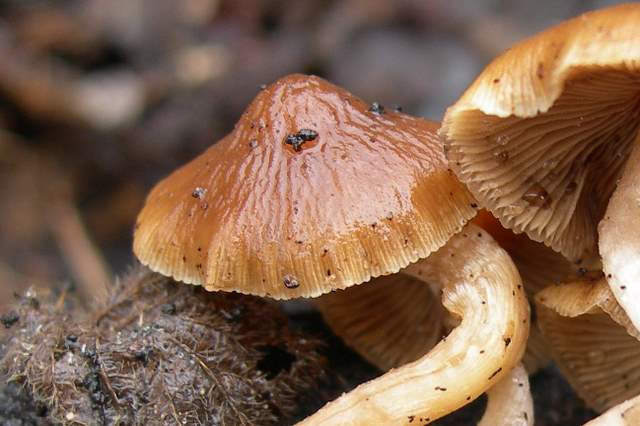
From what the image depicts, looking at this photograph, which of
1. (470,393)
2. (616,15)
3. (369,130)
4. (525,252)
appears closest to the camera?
(616,15)

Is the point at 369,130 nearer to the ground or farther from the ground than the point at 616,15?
nearer to the ground

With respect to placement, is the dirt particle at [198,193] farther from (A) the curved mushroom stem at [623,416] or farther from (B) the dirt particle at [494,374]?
(A) the curved mushroom stem at [623,416]

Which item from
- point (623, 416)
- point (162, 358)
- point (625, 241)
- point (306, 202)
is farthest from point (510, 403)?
point (162, 358)

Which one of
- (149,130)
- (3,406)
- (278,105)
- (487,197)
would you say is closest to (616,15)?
(487,197)

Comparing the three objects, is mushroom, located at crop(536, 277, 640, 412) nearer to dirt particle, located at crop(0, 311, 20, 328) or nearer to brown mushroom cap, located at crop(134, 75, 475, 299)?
brown mushroom cap, located at crop(134, 75, 475, 299)

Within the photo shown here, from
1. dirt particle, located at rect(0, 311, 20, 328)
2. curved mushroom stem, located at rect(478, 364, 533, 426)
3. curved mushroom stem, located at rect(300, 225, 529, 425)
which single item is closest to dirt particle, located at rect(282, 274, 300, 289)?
curved mushroom stem, located at rect(300, 225, 529, 425)

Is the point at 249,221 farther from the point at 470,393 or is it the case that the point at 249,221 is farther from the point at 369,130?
the point at 470,393

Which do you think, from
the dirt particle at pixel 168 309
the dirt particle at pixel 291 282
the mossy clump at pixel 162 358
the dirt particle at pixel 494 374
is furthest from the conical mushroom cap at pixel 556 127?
the dirt particle at pixel 168 309
